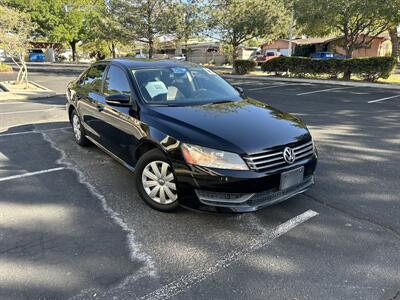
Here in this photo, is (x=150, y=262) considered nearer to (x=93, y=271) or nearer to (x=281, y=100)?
(x=93, y=271)

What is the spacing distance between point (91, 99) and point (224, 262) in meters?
3.39

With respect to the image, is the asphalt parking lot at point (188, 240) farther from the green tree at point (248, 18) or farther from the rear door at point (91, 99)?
the green tree at point (248, 18)

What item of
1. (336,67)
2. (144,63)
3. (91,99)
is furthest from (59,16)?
(144,63)

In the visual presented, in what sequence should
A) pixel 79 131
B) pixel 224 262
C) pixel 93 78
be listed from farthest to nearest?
pixel 79 131
pixel 93 78
pixel 224 262

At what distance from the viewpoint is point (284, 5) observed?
1013 inches

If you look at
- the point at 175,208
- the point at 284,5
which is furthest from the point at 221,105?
the point at 284,5

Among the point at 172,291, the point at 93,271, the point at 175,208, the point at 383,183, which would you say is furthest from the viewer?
the point at 383,183

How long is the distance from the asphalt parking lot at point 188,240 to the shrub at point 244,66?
20.9m

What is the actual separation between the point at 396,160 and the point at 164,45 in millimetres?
25251

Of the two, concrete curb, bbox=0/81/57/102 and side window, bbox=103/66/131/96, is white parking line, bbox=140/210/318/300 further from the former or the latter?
concrete curb, bbox=0/81/57/102

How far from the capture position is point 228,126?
3543 millimetres

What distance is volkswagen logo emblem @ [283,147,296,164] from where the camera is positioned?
3365mm

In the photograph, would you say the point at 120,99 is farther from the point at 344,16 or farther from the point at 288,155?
the point at 344,16

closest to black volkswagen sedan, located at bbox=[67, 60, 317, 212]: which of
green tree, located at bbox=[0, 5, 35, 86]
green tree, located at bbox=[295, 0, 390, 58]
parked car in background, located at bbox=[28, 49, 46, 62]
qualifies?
green tree, located at bbox=[0, 5, 35, 86]
